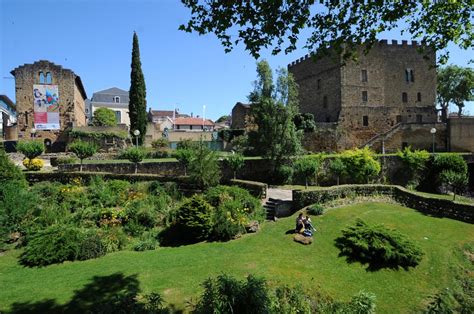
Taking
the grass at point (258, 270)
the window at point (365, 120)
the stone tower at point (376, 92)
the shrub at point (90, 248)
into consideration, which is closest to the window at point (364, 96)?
the stone tower at point (376, 92)

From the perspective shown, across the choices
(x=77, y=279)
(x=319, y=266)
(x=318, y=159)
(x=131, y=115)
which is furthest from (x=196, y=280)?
(x=131, y=115)

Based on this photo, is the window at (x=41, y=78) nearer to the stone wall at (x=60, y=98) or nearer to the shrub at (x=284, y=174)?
the stone wall at (x=60, y=98)

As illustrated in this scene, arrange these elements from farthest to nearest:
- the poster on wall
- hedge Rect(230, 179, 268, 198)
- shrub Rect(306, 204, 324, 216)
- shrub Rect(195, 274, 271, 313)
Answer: the poster on wall, hedge Rect(230, 179, 268, 198), shrub Rect(306, 204, 324, 216), shrub Rect(195, 274, 271, 313)

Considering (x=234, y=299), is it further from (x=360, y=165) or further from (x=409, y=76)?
(x=409, y=76)

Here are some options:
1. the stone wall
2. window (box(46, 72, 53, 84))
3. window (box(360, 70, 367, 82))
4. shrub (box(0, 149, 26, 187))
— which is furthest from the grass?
window (box(46, 72, 53, 84))

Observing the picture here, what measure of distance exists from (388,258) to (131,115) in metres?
29.3

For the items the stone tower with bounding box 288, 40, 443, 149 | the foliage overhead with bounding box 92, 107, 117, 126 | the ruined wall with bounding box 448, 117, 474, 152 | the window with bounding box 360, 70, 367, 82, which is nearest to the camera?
the ruined wall with bounding box 448, 117, 474, 152

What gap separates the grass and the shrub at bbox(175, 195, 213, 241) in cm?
83

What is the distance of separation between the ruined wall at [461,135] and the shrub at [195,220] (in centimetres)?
3030

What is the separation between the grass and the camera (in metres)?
8.11

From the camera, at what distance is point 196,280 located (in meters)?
8.43

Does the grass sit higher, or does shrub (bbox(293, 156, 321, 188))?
shrub (bbox(293, 156, 321, 188))

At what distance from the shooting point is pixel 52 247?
10125 mm

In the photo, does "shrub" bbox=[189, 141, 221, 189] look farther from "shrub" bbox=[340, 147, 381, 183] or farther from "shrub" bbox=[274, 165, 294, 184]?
"shrub" bbox=[340, 147, 381, 183]
